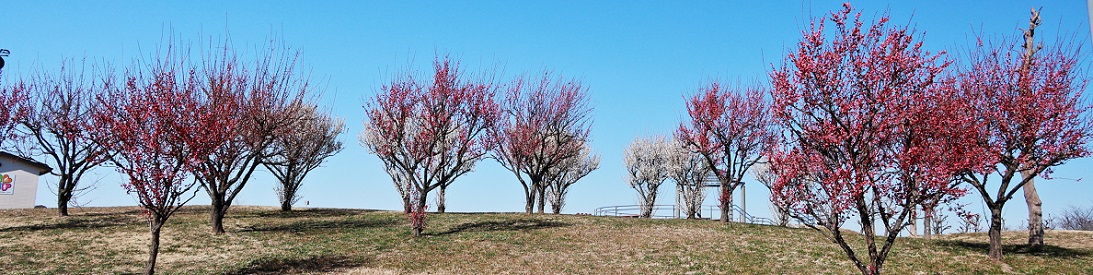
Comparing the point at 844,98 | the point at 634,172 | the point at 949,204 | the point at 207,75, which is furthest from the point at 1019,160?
the point at 634,172

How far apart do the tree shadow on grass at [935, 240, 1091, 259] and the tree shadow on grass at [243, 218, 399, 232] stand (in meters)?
23.6

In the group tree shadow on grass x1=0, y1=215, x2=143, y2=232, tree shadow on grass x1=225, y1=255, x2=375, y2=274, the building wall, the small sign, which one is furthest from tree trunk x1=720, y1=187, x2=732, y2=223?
the small sign

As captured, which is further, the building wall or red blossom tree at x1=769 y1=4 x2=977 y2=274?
the building wall

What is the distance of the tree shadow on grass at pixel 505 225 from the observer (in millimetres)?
31344

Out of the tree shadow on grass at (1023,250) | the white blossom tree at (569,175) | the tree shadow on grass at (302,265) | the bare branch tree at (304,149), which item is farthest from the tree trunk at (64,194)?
the tree shadow on grass at (1023,250)

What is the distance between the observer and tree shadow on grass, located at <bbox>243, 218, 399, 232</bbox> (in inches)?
1238

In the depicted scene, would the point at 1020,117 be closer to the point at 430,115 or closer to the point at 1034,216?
the point at 1034,216

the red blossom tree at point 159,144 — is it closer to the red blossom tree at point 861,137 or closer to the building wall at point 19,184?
the red blossom tree at point 861,137

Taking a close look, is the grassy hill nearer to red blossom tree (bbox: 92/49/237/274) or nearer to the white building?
red blossom tree (bbox: 92/49/237/274)

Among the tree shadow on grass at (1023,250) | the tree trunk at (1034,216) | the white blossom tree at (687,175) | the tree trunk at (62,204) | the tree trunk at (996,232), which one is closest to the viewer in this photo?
→ the tree trunk at (996,232)

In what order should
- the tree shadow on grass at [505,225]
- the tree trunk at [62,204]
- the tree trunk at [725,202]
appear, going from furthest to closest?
the tree trunk at [62,204], the tree trunk at [725,202], the tree shadow on grass at [505,225]

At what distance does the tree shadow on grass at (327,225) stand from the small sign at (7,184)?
2335 centimetres

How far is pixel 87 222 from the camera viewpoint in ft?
106

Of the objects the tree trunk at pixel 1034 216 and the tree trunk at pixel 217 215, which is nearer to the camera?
the tree trunk at pixel 1034 216
